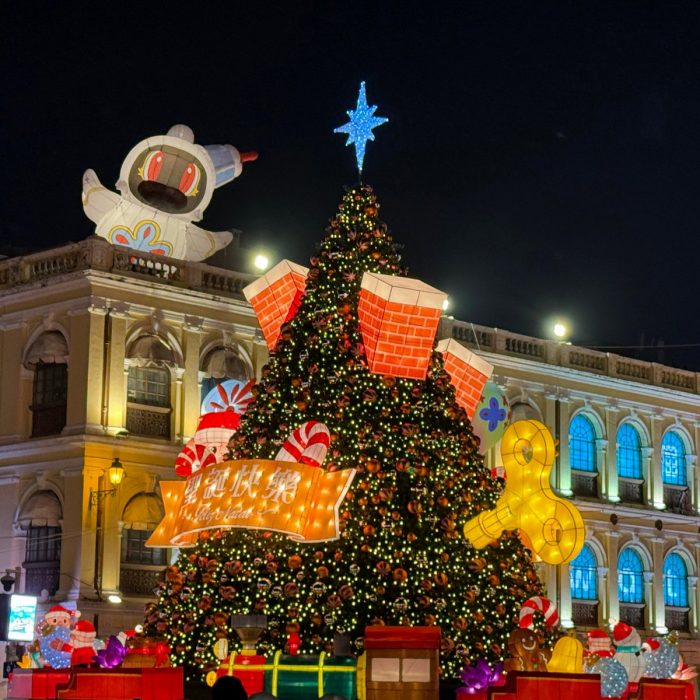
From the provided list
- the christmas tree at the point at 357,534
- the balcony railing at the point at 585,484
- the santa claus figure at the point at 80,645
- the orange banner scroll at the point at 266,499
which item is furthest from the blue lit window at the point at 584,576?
the santa claus figure at the point at 80,645

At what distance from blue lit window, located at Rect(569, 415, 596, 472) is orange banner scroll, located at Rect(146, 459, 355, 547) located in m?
23.2

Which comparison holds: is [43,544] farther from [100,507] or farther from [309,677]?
[309,677]

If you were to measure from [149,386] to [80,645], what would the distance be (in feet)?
47.4

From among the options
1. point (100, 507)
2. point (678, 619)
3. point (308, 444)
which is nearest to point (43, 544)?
point (100, 507)

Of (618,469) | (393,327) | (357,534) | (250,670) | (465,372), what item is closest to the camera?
(250,670)

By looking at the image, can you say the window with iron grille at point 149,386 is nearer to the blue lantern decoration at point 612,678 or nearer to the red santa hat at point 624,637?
the red santa hat at point 624,637

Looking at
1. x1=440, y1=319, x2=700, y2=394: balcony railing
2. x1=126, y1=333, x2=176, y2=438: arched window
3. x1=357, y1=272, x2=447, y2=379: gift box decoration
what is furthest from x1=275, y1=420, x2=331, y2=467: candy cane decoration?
x1=440, y1=319, x2=700, y2=394: balcony railing

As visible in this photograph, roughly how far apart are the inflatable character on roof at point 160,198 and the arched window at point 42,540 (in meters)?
6.48

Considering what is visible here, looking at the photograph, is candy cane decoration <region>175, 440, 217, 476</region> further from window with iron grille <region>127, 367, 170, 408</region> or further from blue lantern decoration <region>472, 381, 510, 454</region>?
window with iron grille <region>127, 367, 170, 408</region>

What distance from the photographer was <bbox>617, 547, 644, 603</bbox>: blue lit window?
1799 inches

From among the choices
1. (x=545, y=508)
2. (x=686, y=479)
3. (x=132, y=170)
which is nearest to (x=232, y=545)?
(x=545, y=508)

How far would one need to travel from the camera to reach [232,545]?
76.0 feet

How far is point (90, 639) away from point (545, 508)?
6.68 meters

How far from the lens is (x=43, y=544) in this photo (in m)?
35.5
